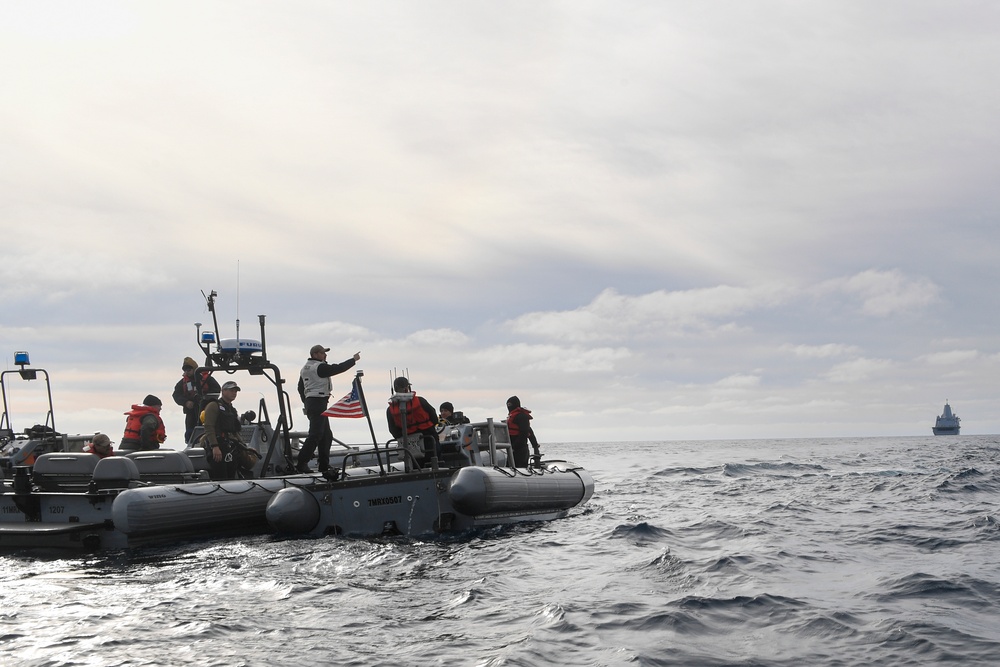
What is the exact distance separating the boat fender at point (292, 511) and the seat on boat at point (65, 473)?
2720 mm

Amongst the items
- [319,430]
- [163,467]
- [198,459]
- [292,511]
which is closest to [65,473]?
[163,467]

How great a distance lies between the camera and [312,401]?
13.6m

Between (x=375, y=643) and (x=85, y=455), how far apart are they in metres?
7.98

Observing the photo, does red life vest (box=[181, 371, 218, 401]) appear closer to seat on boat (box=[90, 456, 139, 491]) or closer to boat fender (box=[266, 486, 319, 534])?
seat on boat (box=[90, 456, 139, 491])

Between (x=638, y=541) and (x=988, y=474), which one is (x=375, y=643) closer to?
(x=638, y=541)

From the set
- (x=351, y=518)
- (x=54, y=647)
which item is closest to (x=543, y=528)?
(x=351, y=518)

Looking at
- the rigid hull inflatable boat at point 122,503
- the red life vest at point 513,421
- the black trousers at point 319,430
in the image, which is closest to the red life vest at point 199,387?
the rigid hull inflatable boat at point 122,503

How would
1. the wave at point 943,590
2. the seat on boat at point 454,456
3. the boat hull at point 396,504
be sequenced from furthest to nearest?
the seat on boat at point 454,456 < the boat hull at point 396,504 < the wave at point 943,590

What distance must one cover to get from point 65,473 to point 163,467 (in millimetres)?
1348

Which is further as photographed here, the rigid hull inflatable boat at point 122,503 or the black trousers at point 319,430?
the black trousers at point 319,430

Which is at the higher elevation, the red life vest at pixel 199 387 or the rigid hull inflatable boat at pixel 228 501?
the red life vest at pixel 199 387

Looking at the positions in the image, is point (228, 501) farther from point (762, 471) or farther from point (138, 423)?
point (762, 471)

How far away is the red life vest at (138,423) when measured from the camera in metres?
15.0

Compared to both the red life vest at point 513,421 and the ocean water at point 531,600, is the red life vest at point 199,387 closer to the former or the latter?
the ocean water at point 531,600
